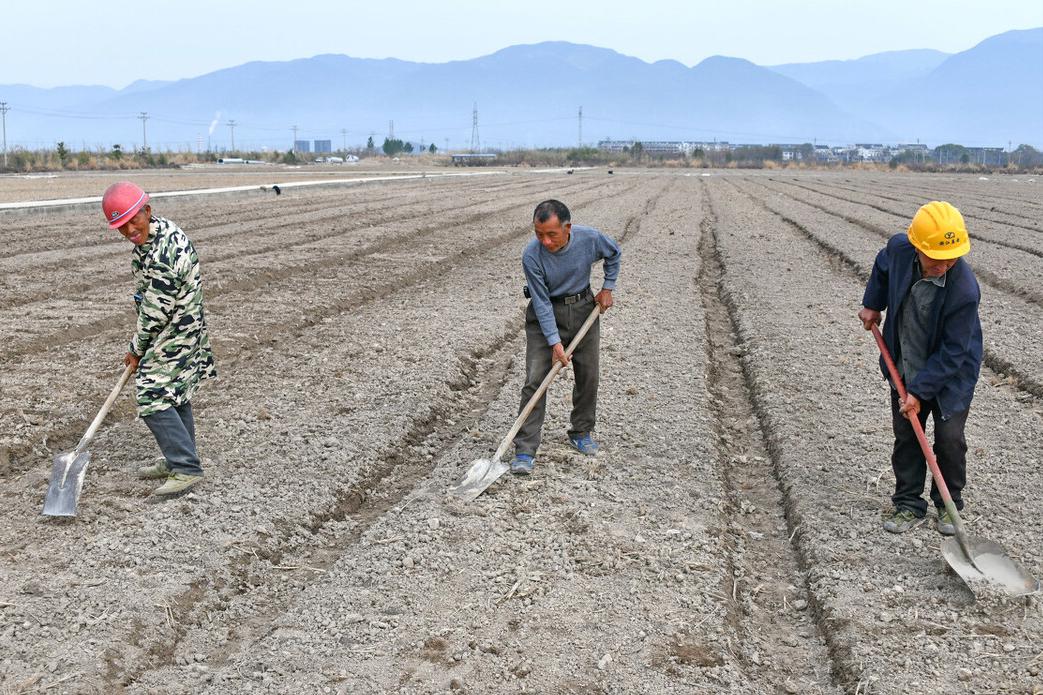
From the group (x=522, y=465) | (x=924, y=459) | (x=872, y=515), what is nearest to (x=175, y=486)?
(x=522, y=465)

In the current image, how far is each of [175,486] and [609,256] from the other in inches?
112

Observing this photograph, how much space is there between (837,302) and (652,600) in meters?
8.20

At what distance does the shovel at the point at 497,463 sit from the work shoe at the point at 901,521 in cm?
196

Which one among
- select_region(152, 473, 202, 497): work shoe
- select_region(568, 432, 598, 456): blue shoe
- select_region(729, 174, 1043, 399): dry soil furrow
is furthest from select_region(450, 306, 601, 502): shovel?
select_region(729, 174, 1043, 399): dry soil furrow

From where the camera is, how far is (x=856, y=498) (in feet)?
18.6

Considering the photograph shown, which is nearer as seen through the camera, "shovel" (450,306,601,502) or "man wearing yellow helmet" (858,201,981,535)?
"man wearing yellow helmet" (858,201,981,535)

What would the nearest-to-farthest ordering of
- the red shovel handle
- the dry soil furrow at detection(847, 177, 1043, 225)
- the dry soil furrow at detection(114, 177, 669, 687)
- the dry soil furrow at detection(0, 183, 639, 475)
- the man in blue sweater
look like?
the dry soil furrow at detection(114, 177, 669, 687) < the red shovel handle < the man in blue sweater < the dry soil furrow at detection(0, 183, 639, 475) < the dry soil furrow at detection(847, 177, 1043, 225)

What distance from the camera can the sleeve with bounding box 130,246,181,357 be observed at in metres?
5.30

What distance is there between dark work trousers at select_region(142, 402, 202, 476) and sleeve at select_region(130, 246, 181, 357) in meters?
0.48

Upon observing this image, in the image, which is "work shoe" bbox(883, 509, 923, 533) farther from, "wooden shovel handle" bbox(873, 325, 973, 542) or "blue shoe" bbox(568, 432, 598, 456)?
"blue shoe" bbox(568, 432, 598, 456)

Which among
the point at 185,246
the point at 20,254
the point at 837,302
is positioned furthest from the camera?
the point at 20,254

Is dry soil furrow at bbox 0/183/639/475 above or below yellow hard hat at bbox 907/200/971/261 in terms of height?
below

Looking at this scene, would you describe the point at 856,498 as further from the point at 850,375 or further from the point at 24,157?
the point at 24,157

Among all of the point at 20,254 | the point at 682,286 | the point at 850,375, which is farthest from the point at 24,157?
the point at 850,375
